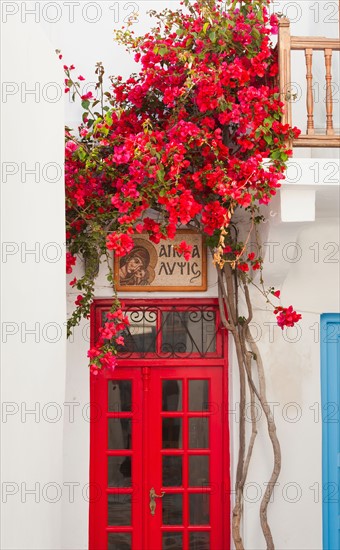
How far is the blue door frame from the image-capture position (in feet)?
23.5

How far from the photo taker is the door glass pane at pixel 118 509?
284 inches

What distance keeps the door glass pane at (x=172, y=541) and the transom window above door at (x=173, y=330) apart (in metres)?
1.49

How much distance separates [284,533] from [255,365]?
54.9 inches

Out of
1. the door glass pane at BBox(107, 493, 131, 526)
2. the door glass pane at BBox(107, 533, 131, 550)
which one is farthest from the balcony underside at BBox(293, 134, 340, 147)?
the door glass pane at BBox(107, 533, 131, 550)

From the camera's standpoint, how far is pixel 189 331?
7305 millimetres

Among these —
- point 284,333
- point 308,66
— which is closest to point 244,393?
point 284,333

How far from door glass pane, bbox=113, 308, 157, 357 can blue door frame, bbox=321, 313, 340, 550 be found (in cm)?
143

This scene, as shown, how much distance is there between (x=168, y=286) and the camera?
7176 millimetres

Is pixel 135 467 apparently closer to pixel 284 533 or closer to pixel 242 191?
pixel 284 533

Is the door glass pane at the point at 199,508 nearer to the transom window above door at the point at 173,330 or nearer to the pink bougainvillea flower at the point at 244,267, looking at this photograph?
the transom window above door at the point at 173,330

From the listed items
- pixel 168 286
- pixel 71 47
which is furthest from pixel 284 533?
pixel 71 47

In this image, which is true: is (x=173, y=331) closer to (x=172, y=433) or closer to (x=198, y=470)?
(x=172, y=433)

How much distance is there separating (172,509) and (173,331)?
149cm

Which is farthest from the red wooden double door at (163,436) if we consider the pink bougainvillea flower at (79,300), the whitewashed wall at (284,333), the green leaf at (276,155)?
the green leaf at (276,155)
